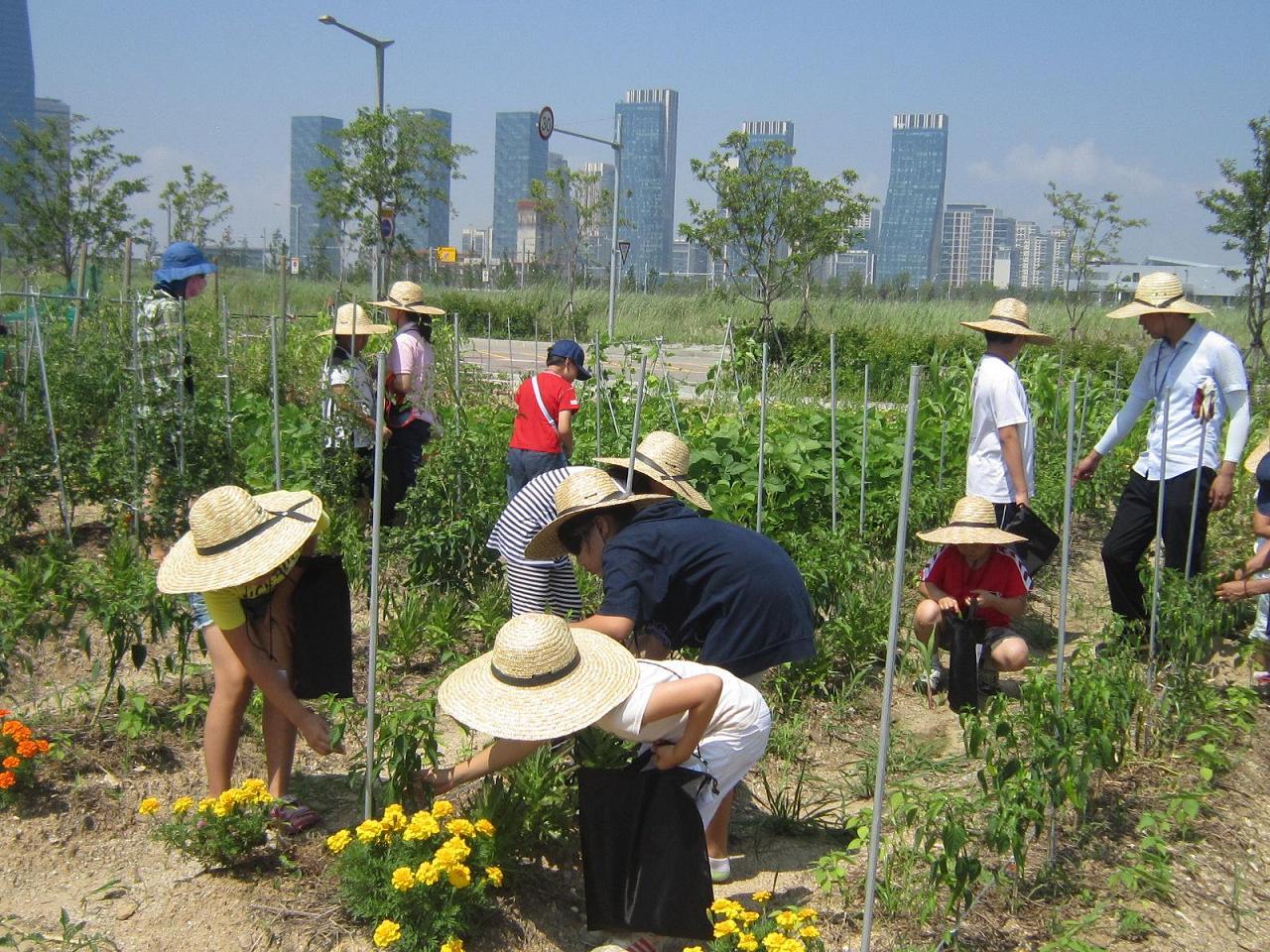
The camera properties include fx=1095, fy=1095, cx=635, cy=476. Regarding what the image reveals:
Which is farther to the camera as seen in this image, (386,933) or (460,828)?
(460,828)

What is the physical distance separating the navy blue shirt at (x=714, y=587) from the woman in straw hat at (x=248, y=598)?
32.7 inches

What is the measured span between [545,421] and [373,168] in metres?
12.8

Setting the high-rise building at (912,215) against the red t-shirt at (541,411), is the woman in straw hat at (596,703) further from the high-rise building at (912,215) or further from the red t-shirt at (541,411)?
the high-rise building at (912,215)

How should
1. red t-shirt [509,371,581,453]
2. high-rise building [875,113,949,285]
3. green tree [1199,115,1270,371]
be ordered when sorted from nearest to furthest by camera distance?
red t-shirt [509,371,581,453], green tree [1199,115,1270,371], high-rise building [875,113,949,285]

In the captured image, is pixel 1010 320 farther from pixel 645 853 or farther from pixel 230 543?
pixel 230 543

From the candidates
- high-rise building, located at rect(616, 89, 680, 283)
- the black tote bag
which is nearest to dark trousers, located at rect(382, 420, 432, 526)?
the black tote bag

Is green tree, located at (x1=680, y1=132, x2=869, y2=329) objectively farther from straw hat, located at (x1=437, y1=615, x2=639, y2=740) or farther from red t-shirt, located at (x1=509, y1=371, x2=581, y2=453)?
straw hat, located at (x1=437, y1=615, x2=639, y2=740)

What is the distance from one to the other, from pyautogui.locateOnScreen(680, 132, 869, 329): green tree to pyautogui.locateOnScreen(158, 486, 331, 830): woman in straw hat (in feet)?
47.2

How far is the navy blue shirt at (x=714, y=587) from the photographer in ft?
9.23

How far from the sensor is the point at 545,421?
200 inches

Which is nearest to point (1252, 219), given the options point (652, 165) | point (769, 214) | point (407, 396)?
point (769, 214)

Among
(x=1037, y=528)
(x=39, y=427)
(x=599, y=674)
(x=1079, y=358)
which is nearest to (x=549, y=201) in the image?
(x=1079, y=358)

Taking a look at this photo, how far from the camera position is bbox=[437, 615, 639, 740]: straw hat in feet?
7.80

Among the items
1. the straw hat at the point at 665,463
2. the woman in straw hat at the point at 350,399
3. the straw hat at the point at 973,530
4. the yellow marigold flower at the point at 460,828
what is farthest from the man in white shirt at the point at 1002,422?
the woman in straw hat at the point at 350,399
